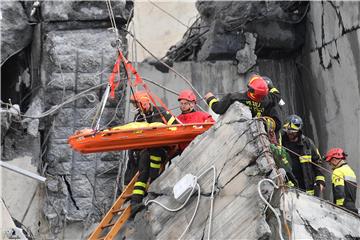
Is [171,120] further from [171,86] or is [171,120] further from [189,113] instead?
[171,86]

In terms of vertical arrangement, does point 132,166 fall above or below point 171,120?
below

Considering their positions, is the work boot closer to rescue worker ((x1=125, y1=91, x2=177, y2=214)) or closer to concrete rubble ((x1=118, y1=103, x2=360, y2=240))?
rescue worker ((x1=125, y1=91, x2=177, y2=214))

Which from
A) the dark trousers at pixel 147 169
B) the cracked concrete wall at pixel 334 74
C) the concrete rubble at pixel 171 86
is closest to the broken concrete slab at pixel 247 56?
the concrete rubble at pixel 171 86

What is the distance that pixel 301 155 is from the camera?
7973 mm

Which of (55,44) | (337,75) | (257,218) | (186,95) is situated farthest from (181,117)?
(337,75)

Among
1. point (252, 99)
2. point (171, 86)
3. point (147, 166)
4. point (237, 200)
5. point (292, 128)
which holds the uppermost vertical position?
point (171, 86)

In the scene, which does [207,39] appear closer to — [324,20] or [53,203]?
[324,20]

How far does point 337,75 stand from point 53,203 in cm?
450

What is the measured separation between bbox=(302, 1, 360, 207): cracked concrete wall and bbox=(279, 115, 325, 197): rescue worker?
136cm

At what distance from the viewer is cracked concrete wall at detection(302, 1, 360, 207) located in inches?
368

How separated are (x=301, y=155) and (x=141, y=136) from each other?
2227 millimetres

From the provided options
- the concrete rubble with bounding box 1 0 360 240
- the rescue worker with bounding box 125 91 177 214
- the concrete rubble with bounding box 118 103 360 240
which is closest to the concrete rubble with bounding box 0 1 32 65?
the concrete rubble with bounding box 1 0 360 240

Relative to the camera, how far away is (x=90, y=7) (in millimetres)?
9492

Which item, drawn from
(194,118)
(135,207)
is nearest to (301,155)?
(194,118)
